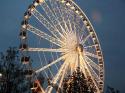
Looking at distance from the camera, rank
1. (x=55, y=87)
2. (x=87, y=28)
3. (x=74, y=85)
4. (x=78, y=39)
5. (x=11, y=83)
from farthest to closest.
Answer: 1. (x=11, y=83)
2. (x=87, y=28)
3. (x=78, y=39)
4. (x=55, y=87)
5. (x=74, y=85)

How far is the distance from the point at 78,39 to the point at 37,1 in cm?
537

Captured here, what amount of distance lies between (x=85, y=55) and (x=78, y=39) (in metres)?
1.82

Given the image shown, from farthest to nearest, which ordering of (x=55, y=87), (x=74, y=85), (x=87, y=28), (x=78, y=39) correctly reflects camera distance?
(x=87, y=28), (x=78, y=39), (x=55, y=87), (x=74, y=85)

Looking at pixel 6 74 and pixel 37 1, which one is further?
pixel 6 74

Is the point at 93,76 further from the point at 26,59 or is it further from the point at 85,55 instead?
the point at 26,59

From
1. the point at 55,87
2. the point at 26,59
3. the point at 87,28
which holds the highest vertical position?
the point at 87,28

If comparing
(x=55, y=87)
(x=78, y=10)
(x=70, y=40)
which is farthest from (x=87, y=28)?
(x=55, y=87)

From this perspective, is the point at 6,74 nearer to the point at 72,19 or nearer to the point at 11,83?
the point at 11,83

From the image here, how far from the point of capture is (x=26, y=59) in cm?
3756

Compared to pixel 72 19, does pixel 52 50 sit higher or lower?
lower

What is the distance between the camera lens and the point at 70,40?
40719 millimetres

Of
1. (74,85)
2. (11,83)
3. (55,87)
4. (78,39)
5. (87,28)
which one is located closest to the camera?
(74,85)

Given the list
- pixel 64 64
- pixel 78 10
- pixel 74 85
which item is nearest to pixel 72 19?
pixel 78 10

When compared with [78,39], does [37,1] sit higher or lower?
higher
